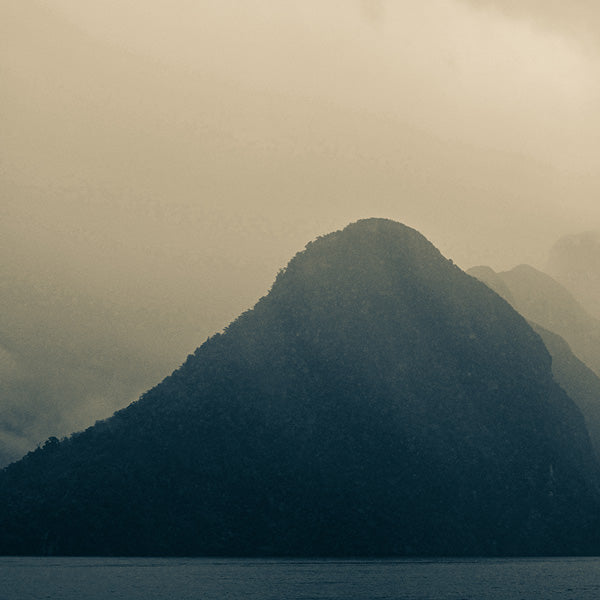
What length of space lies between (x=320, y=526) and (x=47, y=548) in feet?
165

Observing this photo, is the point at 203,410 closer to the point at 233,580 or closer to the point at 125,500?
the point at 125,500

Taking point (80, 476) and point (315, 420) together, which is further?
point (315, 420)

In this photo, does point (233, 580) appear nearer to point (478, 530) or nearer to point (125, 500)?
point (125, 500)

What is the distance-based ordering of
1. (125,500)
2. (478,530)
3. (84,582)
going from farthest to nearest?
(478,530)
(125,500)
(84,582)

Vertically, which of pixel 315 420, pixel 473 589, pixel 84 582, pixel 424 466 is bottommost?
pixel 473 589

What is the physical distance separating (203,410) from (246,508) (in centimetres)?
2568

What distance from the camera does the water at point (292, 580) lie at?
99.3 m

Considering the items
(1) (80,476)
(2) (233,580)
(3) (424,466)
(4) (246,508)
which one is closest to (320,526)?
(4) (246,508)

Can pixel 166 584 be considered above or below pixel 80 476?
below

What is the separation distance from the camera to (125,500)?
175875 mm

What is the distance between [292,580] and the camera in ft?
384

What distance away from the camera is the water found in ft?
326

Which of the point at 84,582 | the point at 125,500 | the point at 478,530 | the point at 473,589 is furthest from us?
→ the point at 478,530

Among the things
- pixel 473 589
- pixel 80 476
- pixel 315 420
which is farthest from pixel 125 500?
pixel 473 589
